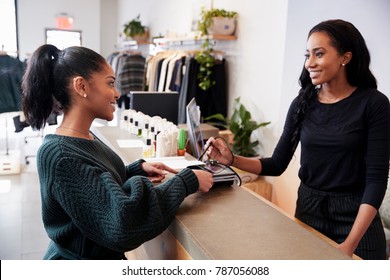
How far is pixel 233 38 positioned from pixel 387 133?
3.22 meters

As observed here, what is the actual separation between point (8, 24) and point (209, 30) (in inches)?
249

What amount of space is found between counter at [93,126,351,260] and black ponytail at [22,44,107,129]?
21.3 inches

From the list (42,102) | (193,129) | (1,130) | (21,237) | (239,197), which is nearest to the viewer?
(42,102)

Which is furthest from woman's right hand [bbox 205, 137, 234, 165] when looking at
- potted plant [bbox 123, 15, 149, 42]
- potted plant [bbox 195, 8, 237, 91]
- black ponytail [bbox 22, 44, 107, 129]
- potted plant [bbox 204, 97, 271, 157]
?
potted plant [bbox 123, 15, 149, 42]

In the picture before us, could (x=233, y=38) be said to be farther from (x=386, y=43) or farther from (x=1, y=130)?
(x=1, y=130)

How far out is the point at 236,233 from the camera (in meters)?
1.07

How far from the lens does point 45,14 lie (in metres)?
8.99

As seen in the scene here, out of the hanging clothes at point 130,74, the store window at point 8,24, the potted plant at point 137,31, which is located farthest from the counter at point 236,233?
the store window at point 8,24

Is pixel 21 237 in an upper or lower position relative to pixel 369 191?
lower

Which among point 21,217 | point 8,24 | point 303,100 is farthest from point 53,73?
point 8,24

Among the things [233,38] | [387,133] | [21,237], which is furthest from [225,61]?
[387,133]

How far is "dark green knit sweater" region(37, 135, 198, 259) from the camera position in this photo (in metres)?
1.01

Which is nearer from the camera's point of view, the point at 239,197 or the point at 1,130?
the point at 239,197

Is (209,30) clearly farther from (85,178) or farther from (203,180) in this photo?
(85,178)
